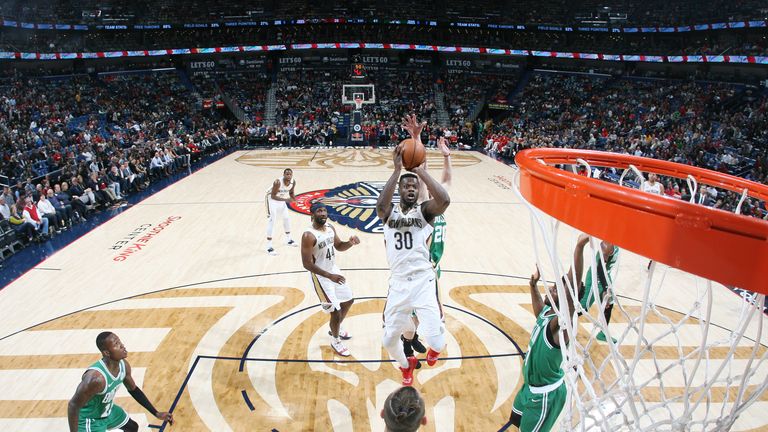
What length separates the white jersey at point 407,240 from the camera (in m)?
4.01

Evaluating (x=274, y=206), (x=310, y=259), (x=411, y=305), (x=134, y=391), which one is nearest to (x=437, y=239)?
(x=411, y=305)

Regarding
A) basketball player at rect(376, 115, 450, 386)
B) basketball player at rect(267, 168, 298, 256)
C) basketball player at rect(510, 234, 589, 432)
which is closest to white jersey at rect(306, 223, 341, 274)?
basketball player at rect(376, 115, 450, 386)


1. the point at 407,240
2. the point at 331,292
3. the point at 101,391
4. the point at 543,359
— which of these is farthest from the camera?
the point at 331,292

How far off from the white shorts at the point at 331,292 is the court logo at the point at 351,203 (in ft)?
14.9

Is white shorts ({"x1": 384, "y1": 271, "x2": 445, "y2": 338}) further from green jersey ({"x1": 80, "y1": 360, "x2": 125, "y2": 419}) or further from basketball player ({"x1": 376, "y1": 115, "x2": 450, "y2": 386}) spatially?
green jersey ({"x1": 80, "y1": 360, "x2": 125, "y2": 419})

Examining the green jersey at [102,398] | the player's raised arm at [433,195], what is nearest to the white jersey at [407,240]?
the player's raised arm at [433,195]

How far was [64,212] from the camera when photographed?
10.1m

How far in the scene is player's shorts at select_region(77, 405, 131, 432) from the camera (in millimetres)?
3285

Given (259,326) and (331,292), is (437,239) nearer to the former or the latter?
(331,292)

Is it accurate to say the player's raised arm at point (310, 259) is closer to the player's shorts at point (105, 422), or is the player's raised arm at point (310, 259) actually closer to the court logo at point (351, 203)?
the player's shorts at point (105, 422)

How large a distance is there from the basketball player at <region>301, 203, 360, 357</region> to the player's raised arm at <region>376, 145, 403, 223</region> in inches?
38.8

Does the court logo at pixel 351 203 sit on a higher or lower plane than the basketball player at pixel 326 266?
lower

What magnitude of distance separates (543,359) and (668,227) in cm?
161

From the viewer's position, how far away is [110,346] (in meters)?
3.28
